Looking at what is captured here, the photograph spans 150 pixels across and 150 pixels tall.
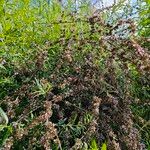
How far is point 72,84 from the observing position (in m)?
3.20

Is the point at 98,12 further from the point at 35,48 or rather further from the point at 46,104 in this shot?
the point at 46,104

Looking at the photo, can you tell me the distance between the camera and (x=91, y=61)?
337cm

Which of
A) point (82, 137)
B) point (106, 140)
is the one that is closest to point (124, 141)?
point (106, 140)

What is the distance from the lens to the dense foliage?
2.88m

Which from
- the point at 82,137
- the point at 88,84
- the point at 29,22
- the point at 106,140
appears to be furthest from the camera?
the point at 29,22

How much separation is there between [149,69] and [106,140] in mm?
552

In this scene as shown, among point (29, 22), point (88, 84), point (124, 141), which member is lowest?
point (124, 141)

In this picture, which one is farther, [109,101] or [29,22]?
[29,22]

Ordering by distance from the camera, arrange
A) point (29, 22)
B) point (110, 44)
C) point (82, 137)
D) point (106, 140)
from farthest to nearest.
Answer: point (29, 22) < point (110, 44) < point (106, 140) < point (82, 137)

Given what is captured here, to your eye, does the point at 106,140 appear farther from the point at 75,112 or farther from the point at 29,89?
the point at 29,89

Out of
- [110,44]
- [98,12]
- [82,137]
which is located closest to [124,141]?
[82,137]

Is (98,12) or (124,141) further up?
(98,12)

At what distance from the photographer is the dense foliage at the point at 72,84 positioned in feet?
9.44

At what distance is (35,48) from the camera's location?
3582 mm
